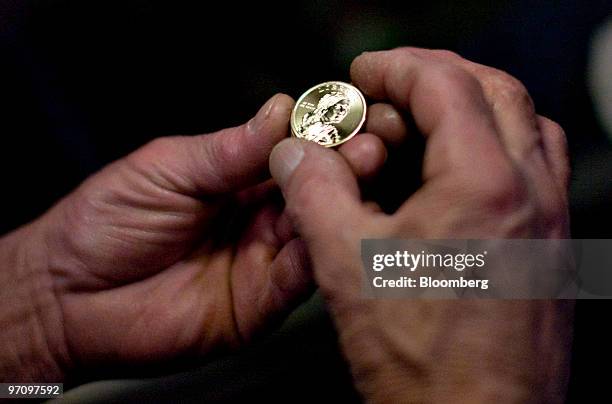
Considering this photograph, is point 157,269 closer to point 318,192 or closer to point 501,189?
point 318,192

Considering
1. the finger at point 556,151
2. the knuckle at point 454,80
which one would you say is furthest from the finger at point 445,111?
the finger at point 556,151

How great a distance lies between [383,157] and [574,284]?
16.9 inches

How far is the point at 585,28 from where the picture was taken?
6.34 feet

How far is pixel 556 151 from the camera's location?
3.84 ft

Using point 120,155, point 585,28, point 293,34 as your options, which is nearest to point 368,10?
point 293,34

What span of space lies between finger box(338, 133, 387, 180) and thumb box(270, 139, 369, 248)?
4 centimetres

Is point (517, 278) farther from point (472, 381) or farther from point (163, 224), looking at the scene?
point (163, 224)

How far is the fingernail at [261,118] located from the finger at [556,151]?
565mm

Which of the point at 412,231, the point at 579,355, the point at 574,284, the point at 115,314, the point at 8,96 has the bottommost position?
the point at 579,355

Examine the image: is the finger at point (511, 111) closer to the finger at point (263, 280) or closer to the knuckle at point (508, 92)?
the knuckle at point (508, 92)

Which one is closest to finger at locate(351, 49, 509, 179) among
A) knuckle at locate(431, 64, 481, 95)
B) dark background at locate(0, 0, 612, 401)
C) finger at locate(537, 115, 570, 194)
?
knuckle at locate(431, 64, 481, 95)

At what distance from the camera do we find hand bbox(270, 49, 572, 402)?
3.01 feet

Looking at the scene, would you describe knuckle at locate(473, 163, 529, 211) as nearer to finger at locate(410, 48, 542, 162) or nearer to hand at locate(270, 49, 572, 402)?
hand at locate(270, 49, 572, 402)

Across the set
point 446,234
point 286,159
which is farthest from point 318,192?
point 446,234
